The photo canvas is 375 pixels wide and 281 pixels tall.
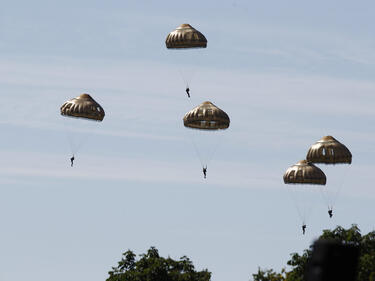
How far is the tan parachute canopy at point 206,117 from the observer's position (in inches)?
2995

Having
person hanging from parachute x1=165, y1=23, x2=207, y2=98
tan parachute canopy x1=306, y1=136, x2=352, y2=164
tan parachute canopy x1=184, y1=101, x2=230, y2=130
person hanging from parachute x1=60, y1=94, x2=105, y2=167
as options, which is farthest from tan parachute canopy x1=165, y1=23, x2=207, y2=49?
tan parachute canopy x1=306, y1=136, x2=352, y2=164

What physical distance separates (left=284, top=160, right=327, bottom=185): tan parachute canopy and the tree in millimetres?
4676

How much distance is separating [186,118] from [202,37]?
7.30 m

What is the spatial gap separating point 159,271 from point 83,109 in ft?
83.6

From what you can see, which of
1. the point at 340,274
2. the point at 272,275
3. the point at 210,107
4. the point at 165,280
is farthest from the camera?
the point at 165,280

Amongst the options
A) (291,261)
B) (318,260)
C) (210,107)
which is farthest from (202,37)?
(318,260)

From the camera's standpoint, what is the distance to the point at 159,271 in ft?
307

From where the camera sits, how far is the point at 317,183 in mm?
79625

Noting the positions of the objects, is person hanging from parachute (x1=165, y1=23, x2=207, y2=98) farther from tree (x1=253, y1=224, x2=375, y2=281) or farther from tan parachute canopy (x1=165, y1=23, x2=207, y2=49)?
tree (x1=253, y1=224, x2=375, y2=281)

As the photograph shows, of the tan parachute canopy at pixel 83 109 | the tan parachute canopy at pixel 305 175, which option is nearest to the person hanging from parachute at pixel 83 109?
the tan parachute canopy at pixel 83 109

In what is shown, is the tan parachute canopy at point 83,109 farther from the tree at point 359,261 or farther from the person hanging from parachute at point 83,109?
the tree at point 359,261

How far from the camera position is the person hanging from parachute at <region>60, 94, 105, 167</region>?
74.8m

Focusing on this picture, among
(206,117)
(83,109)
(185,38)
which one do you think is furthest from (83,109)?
(185,38)

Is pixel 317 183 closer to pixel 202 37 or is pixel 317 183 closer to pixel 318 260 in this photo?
pixel 202 37
